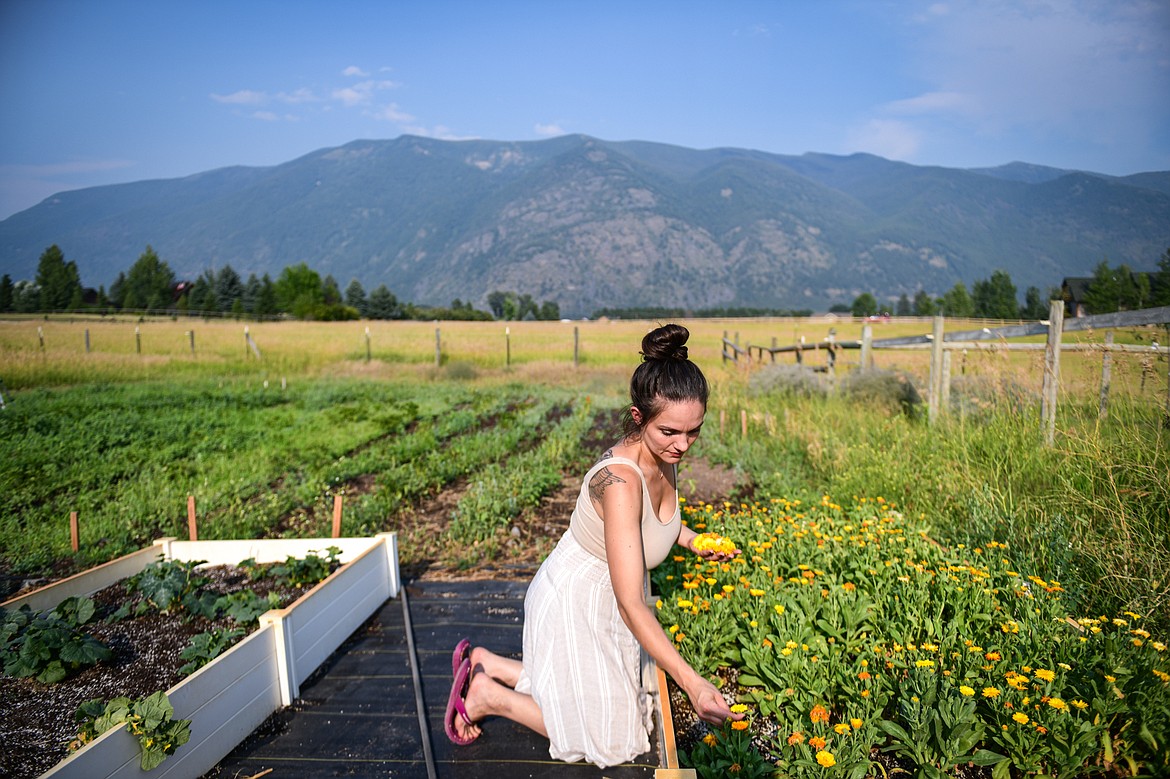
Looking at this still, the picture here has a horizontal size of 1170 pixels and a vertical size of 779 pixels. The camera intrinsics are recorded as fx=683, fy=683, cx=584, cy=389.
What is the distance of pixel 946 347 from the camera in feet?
24.0

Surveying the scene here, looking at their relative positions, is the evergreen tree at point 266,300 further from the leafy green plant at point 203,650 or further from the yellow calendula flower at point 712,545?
the yellow calendula flower at point 712,545

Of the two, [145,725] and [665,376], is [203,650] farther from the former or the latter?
[665,376]

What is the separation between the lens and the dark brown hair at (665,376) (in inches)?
78.3

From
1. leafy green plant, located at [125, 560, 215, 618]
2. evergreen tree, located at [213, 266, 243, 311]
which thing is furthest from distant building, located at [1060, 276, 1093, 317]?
evergreen tree, located at [213, 266, 243, 311]

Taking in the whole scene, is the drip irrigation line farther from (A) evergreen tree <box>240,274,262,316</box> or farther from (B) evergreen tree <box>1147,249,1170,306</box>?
(A) evergreen tree <box>240,274,262,316</box>

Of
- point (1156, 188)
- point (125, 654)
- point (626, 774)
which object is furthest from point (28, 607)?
point (1156, 188)

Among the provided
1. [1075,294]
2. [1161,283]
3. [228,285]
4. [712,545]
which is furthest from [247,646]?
[228,285]

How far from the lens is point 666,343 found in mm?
2016

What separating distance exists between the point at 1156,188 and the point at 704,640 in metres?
6.68

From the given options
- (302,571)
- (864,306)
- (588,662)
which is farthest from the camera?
(864,306)

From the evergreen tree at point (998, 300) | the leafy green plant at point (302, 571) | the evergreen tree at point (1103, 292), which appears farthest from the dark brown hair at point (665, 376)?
the evergreen tree at point (998, 300)

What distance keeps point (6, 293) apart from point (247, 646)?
443 cm

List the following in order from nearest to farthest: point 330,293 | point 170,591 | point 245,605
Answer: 1. point 245,605
2. point 170,591
3. point 330,293

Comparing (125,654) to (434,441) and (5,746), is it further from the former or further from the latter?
(434,441)
